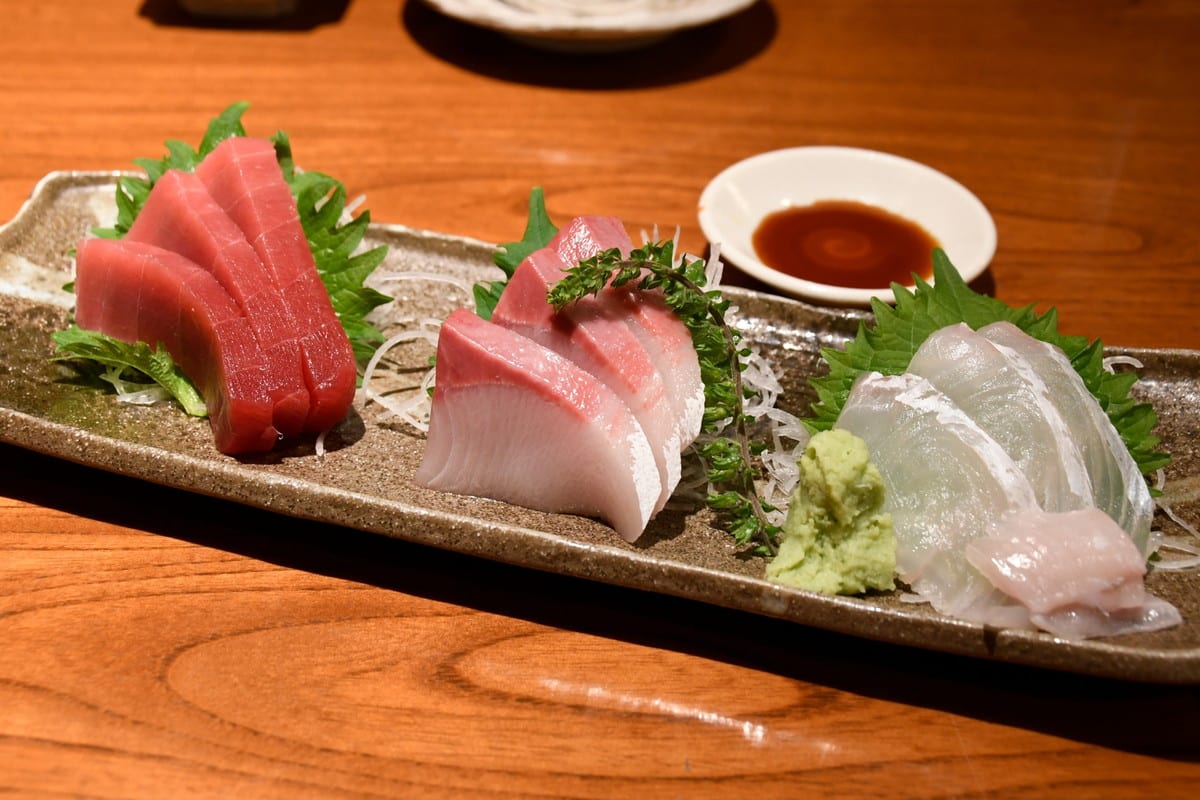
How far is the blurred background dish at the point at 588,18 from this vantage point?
149 inches

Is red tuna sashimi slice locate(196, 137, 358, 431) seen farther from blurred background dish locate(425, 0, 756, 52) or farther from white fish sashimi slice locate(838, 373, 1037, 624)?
blurred background dish locate(425, 0, 756, 52)

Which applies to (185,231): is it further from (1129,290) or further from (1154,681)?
(1129,290)

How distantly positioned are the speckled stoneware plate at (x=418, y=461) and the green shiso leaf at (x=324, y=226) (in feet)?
0.46

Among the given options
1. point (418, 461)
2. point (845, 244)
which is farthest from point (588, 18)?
point (418, 461)

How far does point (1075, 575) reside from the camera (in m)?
1.73

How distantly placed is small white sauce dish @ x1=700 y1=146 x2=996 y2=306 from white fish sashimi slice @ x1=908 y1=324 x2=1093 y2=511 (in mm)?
665

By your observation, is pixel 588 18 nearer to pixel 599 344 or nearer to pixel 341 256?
pixel 341 256

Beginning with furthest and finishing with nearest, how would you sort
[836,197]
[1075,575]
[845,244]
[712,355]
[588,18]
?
[588,18], [836,197], [845,244], [712,355], [1075,575]

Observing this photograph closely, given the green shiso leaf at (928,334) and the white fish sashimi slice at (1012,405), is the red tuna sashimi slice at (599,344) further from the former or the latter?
the white fish sashimi slice at (1012,405)

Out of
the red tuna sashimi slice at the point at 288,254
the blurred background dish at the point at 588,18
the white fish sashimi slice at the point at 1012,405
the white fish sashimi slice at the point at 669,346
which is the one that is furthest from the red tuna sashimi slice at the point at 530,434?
the blurred background dish at the point at 588,18

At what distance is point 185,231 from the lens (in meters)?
2.34

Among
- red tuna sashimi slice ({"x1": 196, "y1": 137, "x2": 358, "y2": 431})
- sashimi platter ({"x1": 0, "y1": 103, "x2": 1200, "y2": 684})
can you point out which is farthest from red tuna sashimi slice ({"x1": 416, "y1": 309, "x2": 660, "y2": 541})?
red tuna sashimi slice ({"x1": 196, "y1": 137, "x2": 358, "y2": 431})

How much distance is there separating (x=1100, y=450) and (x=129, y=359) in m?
2.08

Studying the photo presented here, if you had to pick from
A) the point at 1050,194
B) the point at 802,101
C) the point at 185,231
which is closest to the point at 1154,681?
the point at 185,231
